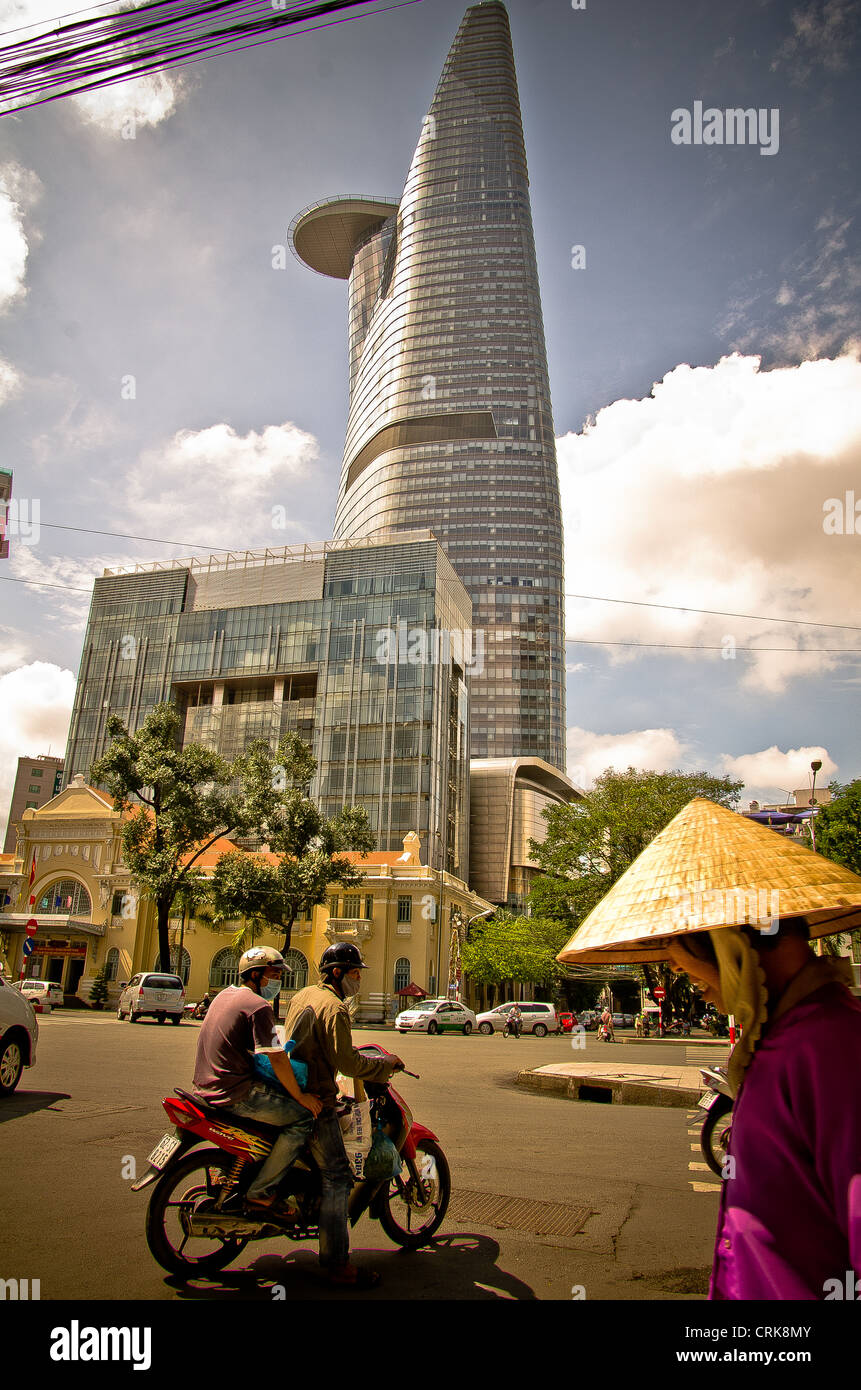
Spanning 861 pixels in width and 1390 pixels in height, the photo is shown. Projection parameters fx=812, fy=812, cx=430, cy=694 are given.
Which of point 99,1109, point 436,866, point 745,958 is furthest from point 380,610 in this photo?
point 745,958

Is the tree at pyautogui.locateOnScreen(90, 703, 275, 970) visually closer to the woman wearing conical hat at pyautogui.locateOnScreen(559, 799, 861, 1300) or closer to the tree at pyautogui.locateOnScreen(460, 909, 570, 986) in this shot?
the tree at pyautogui.locateOnScreen(460, 909, 570, 986)

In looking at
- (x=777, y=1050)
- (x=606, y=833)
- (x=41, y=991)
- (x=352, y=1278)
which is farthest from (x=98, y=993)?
(x=777, y=1050)

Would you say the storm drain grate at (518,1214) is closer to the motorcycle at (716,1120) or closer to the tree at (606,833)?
the motorcycle at (716,1120)

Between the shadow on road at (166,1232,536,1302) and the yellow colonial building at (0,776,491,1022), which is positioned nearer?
the shadow on road at (166,1232,536,1302)

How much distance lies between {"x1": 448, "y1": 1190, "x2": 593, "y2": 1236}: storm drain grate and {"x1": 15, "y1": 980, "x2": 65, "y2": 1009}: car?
1161 inches

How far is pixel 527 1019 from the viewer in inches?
1416

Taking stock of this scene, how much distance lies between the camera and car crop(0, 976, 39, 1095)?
8.57 m

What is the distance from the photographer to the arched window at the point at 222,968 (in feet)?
147

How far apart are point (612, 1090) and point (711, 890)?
1190 cm

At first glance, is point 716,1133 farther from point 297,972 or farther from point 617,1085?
point 297,972

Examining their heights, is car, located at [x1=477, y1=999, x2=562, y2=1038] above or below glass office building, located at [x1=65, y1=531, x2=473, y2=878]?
below

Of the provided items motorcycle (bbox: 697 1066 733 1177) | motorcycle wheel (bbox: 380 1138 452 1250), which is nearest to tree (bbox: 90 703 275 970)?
motorcycle (bbox: 697 1066 733 1177)

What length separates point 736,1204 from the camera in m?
1.59

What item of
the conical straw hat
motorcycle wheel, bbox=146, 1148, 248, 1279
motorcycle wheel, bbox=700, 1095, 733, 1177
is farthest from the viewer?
motorcycle wheel, bbox=700, 1095, 733, 1177
